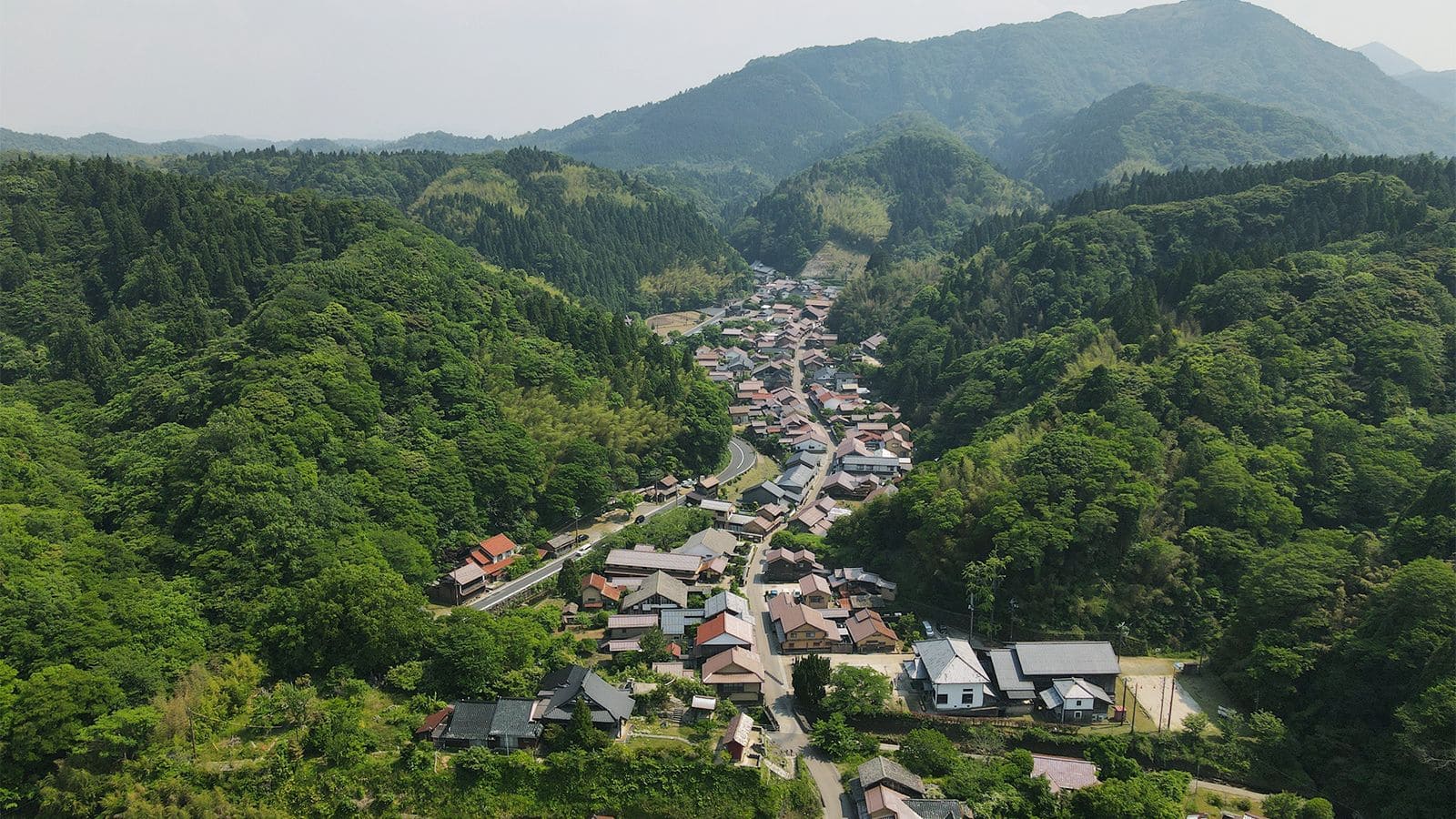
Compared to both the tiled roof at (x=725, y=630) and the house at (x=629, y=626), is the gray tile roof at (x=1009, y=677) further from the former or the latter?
the house at (x=629, y=626)

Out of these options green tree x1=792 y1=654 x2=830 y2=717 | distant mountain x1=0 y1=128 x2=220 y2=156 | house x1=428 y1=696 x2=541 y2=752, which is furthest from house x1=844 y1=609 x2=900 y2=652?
distant mountain x1=0 y1=128 x2=220 y2=156

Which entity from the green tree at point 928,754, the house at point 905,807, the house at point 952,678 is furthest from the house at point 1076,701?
the house at point 905,807

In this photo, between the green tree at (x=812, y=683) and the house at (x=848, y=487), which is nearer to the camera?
the green tree at (x=812, y=683)

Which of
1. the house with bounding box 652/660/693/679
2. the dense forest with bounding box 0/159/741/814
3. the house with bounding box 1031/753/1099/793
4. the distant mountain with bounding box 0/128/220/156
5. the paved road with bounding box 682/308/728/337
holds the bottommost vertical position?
the house with bounding box 1031/753/1099/793

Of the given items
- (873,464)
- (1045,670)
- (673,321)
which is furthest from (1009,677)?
(673,321)

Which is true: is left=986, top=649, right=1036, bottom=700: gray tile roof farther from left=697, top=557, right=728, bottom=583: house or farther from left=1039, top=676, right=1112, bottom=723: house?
left=697, top=557, right=728, bottom=583: house

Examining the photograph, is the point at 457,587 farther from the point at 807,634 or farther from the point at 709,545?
the point at 807,634

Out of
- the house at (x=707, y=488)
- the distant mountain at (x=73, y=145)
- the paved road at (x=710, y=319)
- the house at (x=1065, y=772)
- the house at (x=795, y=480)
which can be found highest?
the distant mountain at (x=73, y=145)
